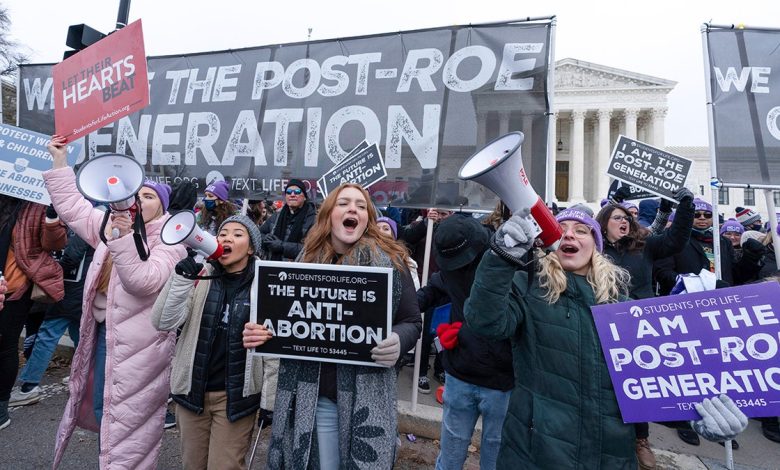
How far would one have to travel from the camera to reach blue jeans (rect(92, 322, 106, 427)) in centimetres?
269

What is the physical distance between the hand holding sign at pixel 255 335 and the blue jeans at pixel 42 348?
332cm

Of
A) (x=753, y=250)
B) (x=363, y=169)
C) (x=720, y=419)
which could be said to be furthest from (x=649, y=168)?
(x=720, y=419)

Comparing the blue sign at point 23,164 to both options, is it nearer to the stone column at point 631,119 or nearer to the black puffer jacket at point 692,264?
the black puffer jacket at point 692,264

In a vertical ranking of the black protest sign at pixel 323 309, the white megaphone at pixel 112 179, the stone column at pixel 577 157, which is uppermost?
the stone column at pixel 577 157

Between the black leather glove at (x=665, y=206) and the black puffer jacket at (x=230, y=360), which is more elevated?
the black leather glove at (x=665, y=206)

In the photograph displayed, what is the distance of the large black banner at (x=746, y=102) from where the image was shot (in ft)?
12.7

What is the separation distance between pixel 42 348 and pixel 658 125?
2208 inches

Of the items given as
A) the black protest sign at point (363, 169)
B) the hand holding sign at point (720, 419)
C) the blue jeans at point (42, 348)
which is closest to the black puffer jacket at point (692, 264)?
the hand holding sign at point (720, 419)

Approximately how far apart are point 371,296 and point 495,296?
1.79 ft

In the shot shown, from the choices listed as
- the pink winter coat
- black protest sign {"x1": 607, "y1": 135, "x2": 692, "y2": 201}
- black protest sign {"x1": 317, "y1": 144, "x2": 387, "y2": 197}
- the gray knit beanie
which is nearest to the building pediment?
black protest sign {"x1": 607, "y1": 135, "x2": 692, "y2": 201}

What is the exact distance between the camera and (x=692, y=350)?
5.22 ft

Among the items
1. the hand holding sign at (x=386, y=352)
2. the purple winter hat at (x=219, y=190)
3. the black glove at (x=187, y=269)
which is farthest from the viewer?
the purple winter hat at (x=219, y=190)

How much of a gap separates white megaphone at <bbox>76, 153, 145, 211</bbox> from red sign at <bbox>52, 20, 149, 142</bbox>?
93 centimetres

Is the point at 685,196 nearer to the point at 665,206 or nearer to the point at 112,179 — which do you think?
the point at 665,206
